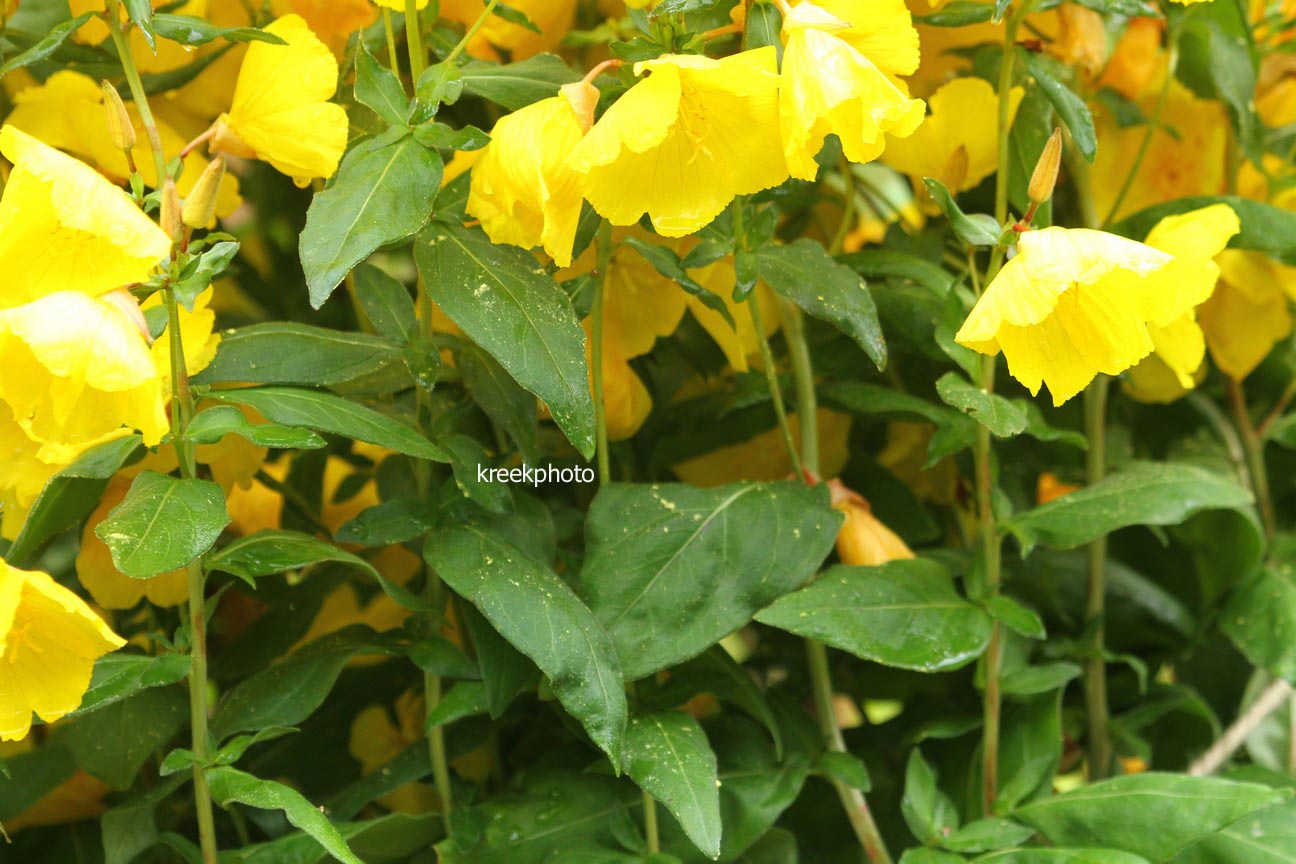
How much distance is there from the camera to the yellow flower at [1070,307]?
49 centimetres

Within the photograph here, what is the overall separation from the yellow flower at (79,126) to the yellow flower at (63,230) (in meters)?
0.15

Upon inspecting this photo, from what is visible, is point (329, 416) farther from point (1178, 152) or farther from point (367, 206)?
point (1178, 152)

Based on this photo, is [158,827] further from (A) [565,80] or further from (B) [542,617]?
(A) [565,80]

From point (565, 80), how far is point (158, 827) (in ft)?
1.40

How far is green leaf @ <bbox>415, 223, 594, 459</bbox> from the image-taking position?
1.70 feet

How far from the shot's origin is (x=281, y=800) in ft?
1.66

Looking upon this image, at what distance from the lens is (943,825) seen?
66 centimetres

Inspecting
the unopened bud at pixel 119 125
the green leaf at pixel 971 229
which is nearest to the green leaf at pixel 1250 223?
the green leaf at pixel 971 229

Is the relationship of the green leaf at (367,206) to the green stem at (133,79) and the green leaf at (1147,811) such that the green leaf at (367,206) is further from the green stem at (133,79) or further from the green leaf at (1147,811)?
the green leaf at (1147,811)

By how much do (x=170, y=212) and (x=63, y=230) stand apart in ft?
0.16

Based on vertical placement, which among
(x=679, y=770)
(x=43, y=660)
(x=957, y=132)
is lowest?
(x=679, y=770)

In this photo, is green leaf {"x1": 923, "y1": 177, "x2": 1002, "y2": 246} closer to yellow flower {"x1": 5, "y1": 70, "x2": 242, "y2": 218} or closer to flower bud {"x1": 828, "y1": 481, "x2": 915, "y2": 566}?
flower bud {"x1": 828, "y1": 481, "x2": 915, "y2": 566}

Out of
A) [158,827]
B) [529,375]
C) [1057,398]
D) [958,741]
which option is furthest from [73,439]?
[958,741]

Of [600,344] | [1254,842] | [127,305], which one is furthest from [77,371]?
[1254,842]
